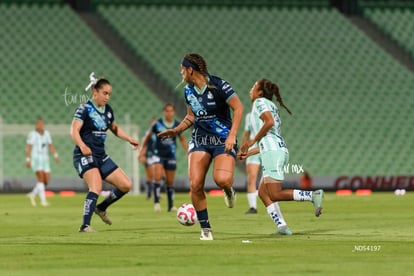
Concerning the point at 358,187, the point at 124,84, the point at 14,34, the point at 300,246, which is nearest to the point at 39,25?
the point at 14,34

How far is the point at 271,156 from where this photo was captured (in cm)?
1509

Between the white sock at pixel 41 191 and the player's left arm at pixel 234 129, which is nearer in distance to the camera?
the player's left arm at pixel 234 129

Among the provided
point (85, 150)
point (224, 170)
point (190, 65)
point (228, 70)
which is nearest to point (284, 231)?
point (224, 170)

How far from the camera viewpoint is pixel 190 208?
15.7m

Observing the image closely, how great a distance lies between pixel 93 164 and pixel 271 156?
10.2 feet

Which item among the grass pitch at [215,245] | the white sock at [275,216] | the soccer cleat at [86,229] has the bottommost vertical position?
the grass pitch at [215,245]

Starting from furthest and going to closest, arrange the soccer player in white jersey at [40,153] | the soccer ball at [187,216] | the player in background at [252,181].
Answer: the soccer player in white jersey at [40,153] → the player in background at [252,181] → the soccer ball at [187,216]

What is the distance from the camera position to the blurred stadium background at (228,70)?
36.9m

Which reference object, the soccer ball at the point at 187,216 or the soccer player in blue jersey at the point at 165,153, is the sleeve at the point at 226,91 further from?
the soccer player in blue jersey at the point at 165,153

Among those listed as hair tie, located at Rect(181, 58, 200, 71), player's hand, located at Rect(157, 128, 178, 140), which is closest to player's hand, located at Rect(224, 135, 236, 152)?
player's hand, located at Rect(157, 128, 178, 140)

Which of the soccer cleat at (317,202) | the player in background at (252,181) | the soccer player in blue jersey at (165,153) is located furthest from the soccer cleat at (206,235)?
the soccer player in blue jersey at (165,153)

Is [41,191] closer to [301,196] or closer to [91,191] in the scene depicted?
[91,191]

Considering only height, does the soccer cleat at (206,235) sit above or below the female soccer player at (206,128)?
below

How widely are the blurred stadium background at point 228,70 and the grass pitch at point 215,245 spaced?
14834 millimetres
